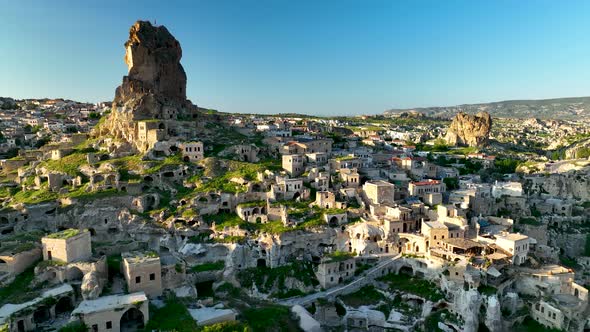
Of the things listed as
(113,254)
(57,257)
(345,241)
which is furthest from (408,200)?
(57,257)

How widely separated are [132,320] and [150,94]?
3722 centimetres

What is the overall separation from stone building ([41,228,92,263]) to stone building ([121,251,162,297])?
3.41 m

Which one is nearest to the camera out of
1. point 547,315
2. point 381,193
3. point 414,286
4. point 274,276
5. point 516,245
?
point 547,315

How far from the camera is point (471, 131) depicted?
9631 cm

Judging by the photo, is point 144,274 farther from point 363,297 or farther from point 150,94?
point 150,94

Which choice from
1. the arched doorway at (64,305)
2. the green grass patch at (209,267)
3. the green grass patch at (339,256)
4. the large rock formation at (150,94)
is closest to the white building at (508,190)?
the green grass patch at (339,256)

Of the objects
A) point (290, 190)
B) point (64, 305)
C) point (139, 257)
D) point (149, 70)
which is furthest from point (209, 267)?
point (149, 70)

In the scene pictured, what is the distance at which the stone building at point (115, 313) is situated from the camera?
919 inches

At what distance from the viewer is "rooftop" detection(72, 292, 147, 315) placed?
77.4ft

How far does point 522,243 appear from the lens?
1387 inches

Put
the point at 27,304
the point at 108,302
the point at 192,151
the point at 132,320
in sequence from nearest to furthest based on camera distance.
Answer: the point at 27,304
the point at 108,302
the point at 132,320
the point at 192,151

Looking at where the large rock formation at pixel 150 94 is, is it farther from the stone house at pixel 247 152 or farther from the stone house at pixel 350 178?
the stone house at pixel 350 178

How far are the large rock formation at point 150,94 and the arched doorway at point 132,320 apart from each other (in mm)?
28721

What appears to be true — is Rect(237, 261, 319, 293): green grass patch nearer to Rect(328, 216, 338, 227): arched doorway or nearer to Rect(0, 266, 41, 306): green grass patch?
Rect(328, 216, 338, 227): arched doorway
